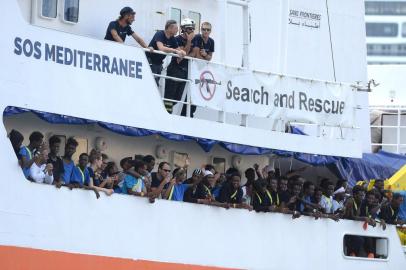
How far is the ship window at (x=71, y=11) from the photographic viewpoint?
671 inches

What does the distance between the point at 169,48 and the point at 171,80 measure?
44 centimetres

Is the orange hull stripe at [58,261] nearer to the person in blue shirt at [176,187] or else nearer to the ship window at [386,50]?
the person in blue shirt at [176,187]

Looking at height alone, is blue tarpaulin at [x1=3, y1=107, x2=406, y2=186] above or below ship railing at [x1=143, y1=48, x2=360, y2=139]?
below

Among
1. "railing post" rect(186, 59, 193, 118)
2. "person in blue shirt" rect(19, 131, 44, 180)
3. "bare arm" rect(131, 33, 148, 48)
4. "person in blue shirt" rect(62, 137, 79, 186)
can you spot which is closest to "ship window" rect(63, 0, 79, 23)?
"bare arm" rect(131, 33, 148, 48)

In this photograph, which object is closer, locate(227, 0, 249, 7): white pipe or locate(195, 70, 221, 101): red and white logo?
locate(195, 70, 221, 101): red and white logo

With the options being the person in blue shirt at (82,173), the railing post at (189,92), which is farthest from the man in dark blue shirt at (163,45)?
the person in blue shirt at (82,173)

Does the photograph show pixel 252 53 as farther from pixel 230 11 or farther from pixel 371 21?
pixel 371 21

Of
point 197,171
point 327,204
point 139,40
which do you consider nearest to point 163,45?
point 139,40

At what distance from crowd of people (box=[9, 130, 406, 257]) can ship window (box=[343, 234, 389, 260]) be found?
0.01 meters

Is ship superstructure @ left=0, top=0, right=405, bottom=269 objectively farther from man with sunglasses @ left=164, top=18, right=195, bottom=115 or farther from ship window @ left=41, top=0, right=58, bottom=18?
man with sunglasses @ left=164, top=18, right=195, bottom=115

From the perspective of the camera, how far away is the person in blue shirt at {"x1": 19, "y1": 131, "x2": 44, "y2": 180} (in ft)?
49.6

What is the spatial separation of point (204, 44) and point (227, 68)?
0.50m

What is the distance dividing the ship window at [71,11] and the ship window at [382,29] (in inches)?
4319

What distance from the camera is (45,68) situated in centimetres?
1553
